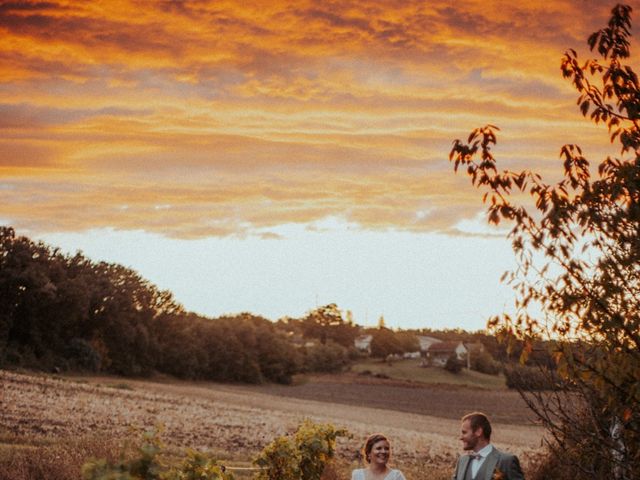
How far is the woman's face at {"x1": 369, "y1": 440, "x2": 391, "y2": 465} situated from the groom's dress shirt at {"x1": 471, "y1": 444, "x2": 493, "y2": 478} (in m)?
1.56

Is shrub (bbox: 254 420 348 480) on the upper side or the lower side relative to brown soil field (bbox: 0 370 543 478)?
upper

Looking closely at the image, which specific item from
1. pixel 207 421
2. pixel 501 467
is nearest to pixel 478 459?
pixel 501 467

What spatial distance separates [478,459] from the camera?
6855 millimetres

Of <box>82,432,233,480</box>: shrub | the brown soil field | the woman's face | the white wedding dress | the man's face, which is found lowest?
the brown soil field

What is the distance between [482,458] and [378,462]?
179cm

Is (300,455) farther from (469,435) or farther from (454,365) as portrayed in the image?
(454,365)

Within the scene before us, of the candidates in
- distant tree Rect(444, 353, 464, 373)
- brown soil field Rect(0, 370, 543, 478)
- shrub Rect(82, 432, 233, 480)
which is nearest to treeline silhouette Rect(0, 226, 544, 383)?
brown soil field Rect(0, 370, 543, 478)

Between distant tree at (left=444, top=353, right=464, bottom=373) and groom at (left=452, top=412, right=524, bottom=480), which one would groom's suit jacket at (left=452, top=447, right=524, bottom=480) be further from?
distant tree at (left=444, top=353, right=464, bottom=373)

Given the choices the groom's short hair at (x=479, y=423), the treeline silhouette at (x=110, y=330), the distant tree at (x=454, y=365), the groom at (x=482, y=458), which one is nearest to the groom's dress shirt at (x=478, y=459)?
the groom at (x=482, y=458)

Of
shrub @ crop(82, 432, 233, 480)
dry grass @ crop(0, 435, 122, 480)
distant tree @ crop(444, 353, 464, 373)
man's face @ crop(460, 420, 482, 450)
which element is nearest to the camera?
shrub @ crop(82, 432, 233, 480)

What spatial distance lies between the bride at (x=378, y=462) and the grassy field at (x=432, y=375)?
4568 inches

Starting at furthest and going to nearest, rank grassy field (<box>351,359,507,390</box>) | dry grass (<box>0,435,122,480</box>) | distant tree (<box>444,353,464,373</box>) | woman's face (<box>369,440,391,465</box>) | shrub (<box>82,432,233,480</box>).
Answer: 1. distant tree (<box>444,353,464,373</box>)
2. grassy field (<box>351,359,507,390</box>)
3. dry grass (<box>0,435,122,480</box>)
4. woman's face (<box>369,440,391,465</box>)
5. shrub (<box>82,432,233,480</box>)

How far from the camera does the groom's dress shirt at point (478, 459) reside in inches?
269

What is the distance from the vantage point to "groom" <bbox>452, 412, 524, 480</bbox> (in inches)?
264
